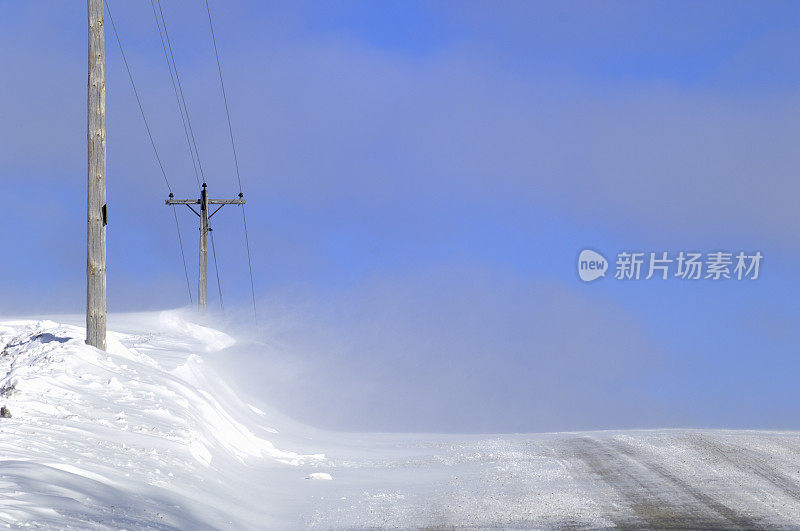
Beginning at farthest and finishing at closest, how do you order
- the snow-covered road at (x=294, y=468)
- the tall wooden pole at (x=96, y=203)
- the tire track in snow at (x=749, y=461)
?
1. the tall wooden pole at (x=96, y=203)
2. the tire track in snow at (x=749, y=461)
3. the snow-covered road at (x=294, y=468)

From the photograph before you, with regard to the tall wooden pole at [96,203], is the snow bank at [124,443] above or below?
below

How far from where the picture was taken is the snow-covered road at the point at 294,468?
25.3 feet

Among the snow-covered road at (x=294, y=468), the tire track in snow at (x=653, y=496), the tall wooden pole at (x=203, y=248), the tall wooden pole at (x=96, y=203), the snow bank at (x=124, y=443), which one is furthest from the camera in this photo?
the tall wooden pole at (x=203, y=248)

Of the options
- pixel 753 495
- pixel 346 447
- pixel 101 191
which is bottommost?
pixel 346 447

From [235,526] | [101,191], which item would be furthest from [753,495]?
[101,191]

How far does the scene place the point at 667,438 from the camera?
45.1 ft

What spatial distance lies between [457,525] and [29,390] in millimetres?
6150

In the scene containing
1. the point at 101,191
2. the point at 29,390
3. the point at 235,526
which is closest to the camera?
the point at 235,526

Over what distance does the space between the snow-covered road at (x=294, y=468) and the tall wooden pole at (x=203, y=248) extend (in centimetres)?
1418

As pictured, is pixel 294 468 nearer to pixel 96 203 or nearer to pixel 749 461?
pixel 96 203

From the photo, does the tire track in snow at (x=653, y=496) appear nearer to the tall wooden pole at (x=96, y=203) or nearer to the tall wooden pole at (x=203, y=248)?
the tall wooden pole at (x=96, y=203)

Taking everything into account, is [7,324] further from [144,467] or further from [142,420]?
[144,467]

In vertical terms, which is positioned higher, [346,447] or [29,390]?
[29,390]

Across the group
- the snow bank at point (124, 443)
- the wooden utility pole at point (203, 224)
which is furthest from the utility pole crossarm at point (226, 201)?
the snow bank at point (124, 443)
